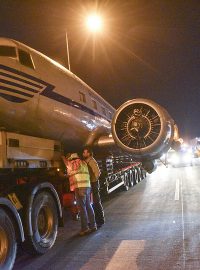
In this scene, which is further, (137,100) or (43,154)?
(137,100)

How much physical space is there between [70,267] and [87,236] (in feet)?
7.79

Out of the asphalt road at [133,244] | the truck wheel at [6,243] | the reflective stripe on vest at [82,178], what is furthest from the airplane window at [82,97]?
the truck wheel at [6,243]

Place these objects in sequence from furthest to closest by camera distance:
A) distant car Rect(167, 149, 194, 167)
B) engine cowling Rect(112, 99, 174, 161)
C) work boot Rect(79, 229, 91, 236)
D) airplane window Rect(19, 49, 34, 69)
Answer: distant car Rect(167, 149, 194, 167), engine cowling Rect(112, 99, 174, 161), work boot Rect(79, 229, 91, 236), airplane window Rect(19, 49, 34, 69)

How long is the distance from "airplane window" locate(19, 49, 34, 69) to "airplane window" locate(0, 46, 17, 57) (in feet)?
0.62

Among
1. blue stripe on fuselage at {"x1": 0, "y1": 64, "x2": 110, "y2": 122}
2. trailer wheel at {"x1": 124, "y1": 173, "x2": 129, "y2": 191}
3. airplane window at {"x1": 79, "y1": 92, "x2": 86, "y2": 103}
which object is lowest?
trailer wheel at {"x1": 124, "y1": 173, "x2": 129, "y2": 191}

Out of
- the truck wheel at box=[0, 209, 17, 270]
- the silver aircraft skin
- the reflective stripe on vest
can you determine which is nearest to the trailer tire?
the silver aircraft skin

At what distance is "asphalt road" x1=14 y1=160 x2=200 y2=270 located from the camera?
257 inches

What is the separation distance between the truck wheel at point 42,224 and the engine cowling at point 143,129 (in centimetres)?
288

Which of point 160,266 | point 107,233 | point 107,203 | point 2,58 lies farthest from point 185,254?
point 107,203

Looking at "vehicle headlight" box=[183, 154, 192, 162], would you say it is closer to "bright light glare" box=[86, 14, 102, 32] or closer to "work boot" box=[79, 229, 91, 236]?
"bright light glare" box=[86, 14, 102, 32]

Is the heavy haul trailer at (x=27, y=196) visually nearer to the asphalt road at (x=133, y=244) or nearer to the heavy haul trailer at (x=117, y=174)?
the asphalt road at (x=133, y=244)

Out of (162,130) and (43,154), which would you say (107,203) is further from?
(43,154)

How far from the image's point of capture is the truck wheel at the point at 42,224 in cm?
722

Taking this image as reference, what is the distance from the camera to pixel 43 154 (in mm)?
8297
